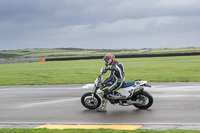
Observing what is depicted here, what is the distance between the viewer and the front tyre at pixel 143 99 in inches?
416

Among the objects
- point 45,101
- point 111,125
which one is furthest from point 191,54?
point 111,125

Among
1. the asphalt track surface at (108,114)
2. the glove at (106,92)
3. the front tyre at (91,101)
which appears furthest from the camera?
the front tyre at (91,101)

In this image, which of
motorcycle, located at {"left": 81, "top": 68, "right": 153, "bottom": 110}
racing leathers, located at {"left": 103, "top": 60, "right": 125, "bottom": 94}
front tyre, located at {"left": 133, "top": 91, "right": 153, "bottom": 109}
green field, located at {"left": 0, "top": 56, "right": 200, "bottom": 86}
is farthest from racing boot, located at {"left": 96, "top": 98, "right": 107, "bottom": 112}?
green field, located at {"left": 0, "top": 56, "right": 200, "bottom": 86}

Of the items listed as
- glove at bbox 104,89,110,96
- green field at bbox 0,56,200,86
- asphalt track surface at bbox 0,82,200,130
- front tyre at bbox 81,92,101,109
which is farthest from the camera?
green field at bbox 0,56,200,86

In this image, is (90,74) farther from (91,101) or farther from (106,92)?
(106,92)

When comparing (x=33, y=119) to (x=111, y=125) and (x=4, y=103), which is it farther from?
(x=4, y=103)

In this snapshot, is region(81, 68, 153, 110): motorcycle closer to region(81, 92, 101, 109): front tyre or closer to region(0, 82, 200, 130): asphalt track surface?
region(81, 92, 101, 109): front tyre

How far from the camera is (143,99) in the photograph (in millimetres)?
10688

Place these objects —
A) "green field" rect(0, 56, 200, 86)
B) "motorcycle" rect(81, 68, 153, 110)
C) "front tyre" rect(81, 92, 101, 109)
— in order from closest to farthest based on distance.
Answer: "motorcycle" rect(81, 68, 153, 110), "front tyre" rect(81, 92, 101, 109), "green field" rect(0, 56, 200, 86)

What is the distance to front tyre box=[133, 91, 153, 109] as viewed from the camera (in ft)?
34.6

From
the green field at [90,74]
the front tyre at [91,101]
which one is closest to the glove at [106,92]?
the front tyre at [91,101]

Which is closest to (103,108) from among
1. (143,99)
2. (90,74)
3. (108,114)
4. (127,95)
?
(108,114)

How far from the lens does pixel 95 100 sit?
10.9m

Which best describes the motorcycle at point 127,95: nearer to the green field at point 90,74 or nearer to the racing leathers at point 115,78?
the racing leathers at point 115,78
